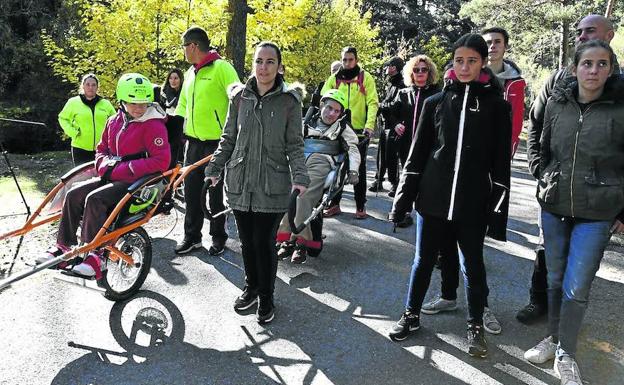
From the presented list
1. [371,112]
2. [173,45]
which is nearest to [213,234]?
[371,112]

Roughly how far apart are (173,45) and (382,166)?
619 cm

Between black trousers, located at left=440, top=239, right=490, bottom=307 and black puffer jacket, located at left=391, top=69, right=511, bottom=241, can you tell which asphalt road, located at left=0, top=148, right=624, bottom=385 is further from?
black puffer jacket, located at left=391, top=69, right=511, bottom=241

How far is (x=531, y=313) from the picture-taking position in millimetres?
4215

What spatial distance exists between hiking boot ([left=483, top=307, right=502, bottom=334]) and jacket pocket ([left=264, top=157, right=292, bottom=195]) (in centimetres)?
191

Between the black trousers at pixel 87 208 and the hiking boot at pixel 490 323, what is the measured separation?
3158 mm

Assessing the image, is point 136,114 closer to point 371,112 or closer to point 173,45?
point 371,112

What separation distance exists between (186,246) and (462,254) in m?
3.16

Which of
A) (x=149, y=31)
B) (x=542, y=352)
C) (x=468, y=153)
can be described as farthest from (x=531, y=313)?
(x=149, y=31)

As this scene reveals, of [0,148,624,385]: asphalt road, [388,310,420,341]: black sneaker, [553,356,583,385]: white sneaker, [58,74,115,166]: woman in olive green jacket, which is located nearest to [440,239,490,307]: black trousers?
[0,148,624,385]: asphalt road

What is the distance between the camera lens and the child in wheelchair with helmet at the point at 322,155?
17.7ft

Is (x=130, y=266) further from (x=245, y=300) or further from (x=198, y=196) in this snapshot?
(x=198, y=196)

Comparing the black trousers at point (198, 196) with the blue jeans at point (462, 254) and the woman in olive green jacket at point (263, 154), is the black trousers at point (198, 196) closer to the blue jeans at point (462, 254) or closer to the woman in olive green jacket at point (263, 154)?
the woman in olive green jacket at point (263, 154)

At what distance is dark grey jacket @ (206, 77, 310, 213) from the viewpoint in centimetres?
394

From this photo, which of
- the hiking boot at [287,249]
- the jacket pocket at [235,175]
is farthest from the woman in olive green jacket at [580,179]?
the hiking boot at [287,249]
